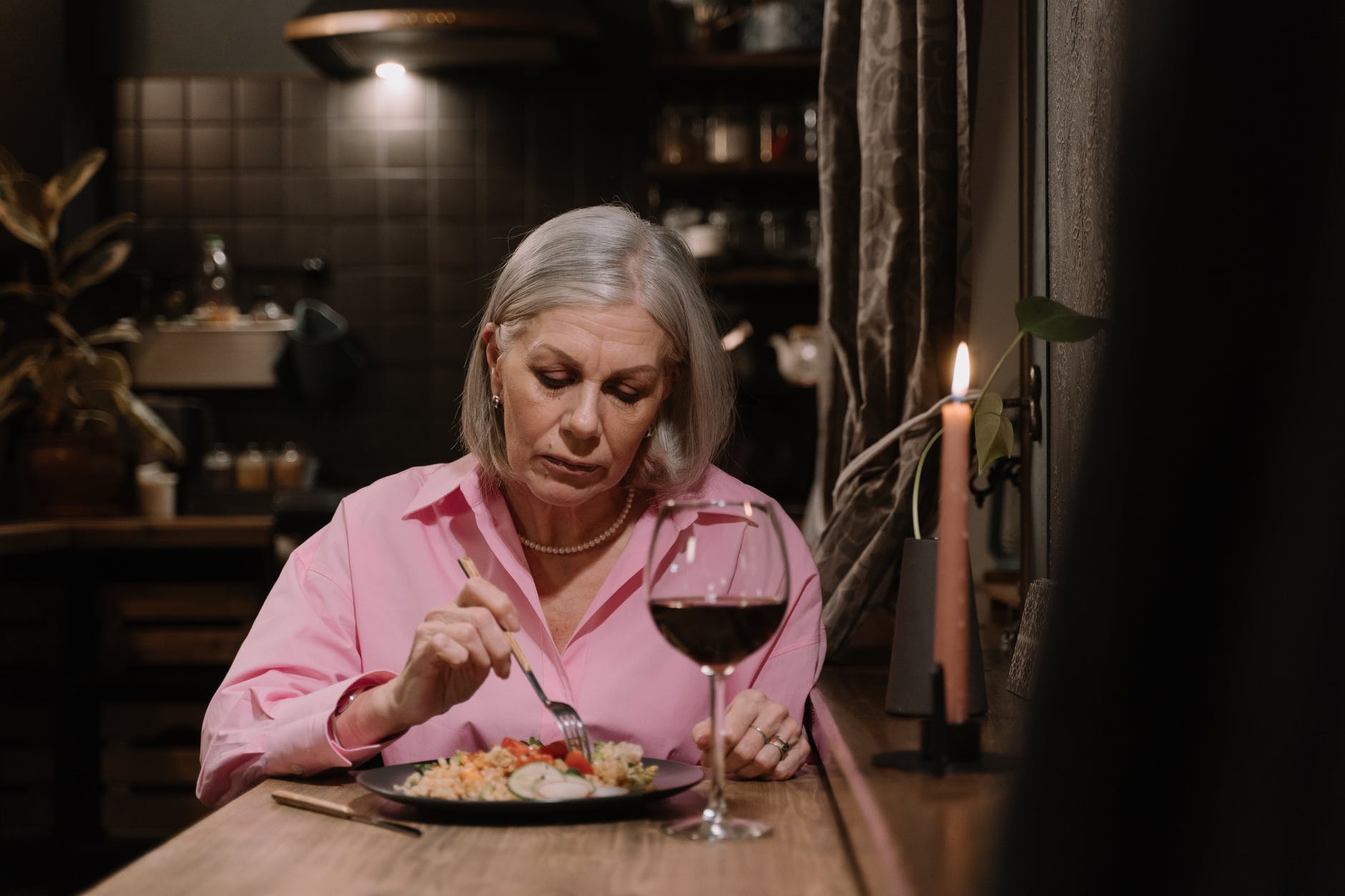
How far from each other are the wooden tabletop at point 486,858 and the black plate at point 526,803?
0.04 feet

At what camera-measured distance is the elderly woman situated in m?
1.48

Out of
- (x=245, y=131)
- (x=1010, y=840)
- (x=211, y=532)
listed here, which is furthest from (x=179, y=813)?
(x=1010, y=840)

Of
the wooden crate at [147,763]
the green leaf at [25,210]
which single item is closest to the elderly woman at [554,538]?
the wooden crate at [147,763]

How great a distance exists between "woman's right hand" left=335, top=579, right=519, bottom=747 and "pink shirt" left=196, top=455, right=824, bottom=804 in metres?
0.17

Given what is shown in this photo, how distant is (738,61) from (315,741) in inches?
155

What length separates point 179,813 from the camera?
374 centimetres

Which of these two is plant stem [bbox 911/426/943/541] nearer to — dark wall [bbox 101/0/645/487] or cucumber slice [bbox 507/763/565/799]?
cucumber slice [bbox 507/763/565/799]

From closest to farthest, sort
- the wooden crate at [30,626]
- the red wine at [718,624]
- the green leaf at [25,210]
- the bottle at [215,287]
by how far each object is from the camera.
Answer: the red wine at [718,624] → the wooden crate at [30,626] → the green leaf at [25,210] → the bottle at [215,287]

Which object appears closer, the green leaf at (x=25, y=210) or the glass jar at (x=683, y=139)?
the green leaf at (x=25, y=210)

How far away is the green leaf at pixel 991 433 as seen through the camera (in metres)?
1.41

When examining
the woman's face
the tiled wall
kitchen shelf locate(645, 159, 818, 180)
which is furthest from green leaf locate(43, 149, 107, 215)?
the woman's face

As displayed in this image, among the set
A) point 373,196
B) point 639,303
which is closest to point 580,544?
point 639,303

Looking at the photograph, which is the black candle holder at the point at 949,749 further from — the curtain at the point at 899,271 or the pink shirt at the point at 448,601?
the curtain at the point at 899,271

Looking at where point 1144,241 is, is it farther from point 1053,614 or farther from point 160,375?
point 160,375
